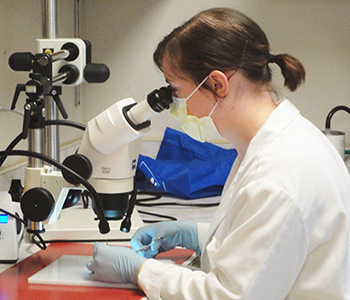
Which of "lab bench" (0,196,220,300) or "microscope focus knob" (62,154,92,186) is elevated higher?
"microscope focus knob" (62,154,92,186)

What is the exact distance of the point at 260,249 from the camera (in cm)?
81

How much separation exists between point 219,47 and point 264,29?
177 cm

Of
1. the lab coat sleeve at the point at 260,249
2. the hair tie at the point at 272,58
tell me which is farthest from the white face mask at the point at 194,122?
the lab coat sleeve at the point at 260,249

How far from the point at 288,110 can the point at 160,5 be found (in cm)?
180

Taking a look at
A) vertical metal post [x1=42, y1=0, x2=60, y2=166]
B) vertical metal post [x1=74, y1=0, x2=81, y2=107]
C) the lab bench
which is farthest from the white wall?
vertical metal post [x1=42, y1=0, x2=60, y2=166]

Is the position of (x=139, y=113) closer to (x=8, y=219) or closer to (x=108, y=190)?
(x=108, y=190)

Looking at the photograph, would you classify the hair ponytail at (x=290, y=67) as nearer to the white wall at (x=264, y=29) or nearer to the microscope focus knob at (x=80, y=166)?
Answer: the microscope focus knob at (x=80, y=166)

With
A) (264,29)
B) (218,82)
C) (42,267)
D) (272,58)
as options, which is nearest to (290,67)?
(272,58)

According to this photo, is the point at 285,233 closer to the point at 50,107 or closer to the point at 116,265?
the point at 116,265

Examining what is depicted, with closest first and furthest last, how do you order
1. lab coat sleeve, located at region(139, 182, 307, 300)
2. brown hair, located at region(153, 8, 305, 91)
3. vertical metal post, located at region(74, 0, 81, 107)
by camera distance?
lab coat sleeve, located at region(139, 182, 307, 300), brown hair, located at region(153, 8, 305, 91), vertical metal post, located at region(74, 0, 81, 107)

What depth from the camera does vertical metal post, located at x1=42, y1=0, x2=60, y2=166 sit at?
1.27 meters

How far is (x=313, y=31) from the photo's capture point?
2.60m

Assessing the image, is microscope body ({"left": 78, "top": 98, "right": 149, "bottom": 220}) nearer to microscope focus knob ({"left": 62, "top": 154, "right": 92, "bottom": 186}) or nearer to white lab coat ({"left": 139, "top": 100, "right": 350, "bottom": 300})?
microscope focus knob ({"left": 62, "top": 154, "right": 92, "bottom": 186})

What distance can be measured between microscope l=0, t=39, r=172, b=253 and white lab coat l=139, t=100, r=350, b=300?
281 mm
